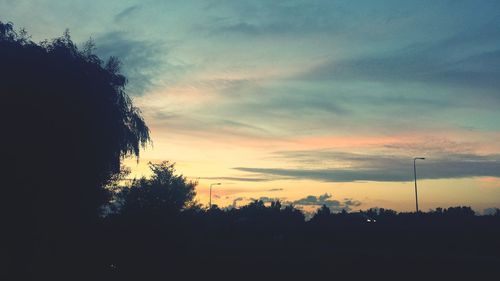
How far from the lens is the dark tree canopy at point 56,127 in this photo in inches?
970

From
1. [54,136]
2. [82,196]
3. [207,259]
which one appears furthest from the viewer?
[207,259]

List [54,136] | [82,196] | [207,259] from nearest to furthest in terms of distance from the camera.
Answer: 1. [54,136]
2. [82,196]
3. [207,259]

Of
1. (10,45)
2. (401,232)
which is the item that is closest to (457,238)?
(401,232)

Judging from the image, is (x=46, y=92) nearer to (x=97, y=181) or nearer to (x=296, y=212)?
(x=97, y=181)

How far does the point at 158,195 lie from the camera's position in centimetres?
4588

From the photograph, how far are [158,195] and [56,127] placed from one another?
21.2 metres

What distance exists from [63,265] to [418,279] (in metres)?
21.5

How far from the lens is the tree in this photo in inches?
1275

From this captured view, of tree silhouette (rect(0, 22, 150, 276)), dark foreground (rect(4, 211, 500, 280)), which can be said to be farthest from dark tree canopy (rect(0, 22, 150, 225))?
dark foreground (rect(4, 211, 500, 280))

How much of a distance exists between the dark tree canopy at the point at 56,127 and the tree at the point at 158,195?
380 centimetres

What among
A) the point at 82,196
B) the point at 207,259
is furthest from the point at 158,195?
the point at 82,196

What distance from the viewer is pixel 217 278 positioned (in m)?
31.3

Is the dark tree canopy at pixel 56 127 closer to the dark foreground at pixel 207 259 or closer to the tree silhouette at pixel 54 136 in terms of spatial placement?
the tree silhouette at pixel 54 136

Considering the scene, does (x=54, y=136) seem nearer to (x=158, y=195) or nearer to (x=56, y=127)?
(x=56, y=127)
